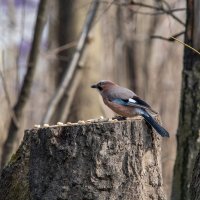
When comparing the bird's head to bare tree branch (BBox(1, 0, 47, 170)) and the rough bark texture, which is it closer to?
the rough bark texture

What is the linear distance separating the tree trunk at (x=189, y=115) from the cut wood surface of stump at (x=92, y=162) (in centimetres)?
146

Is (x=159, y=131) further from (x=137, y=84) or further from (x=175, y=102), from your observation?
(x=137, y=84)

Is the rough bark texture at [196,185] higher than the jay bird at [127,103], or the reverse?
the jay bird at [127,103]

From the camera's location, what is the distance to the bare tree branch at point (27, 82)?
26.6ft

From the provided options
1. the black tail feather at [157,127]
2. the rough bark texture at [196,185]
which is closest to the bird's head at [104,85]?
the black tail feather at [157,127]

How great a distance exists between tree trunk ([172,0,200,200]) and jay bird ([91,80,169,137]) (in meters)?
0.84

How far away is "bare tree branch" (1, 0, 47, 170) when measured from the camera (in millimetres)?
8094

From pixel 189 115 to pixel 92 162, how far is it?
1926 millimetres

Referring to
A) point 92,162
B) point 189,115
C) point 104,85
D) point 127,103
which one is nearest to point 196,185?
point 92,162

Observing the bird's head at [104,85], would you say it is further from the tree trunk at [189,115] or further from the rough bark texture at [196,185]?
the rough bark texture at [196,185]

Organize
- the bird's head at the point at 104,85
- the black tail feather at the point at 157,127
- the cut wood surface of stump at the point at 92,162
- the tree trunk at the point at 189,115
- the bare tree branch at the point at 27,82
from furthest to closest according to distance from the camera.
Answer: the bare tree branch at the point at 27,82, the tree trunk at the point at 189,115, the bird's head at the point at 104,85, the black tail feather at the point at 157,127, the cut wood surface of stump at the point at 92,162

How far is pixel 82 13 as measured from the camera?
11.5 m

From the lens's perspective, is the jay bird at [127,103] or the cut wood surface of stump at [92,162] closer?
the cut wood surface of stump at [92,162]

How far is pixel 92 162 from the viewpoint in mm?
5141
